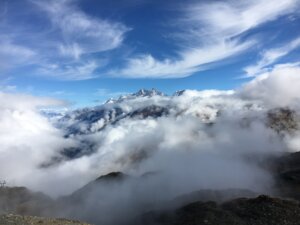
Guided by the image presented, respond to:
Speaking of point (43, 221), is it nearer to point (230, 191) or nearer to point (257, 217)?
point (257, 217)

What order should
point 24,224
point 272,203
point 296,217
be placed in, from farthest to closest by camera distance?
1. point 272,203
2. point 296,217
3. point 24,224

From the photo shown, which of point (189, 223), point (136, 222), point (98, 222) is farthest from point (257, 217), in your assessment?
point (98, 222)

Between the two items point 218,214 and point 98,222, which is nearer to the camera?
point 218,214

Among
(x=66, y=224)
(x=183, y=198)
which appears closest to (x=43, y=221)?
(x=66, y=224)

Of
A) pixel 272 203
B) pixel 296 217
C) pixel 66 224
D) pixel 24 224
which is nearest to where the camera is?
pixel 24 224

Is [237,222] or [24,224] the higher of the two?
[24,224]

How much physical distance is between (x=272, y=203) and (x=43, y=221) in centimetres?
7307

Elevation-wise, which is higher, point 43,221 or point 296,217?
point 43,221

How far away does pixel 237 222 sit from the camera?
401 ft

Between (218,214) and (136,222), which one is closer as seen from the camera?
(218,214)

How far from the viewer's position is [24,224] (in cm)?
7731

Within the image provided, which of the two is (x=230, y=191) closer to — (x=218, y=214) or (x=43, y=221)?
(x=218, y=214)

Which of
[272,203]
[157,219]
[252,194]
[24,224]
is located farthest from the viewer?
[252,194]

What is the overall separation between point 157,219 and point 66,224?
257 feet
